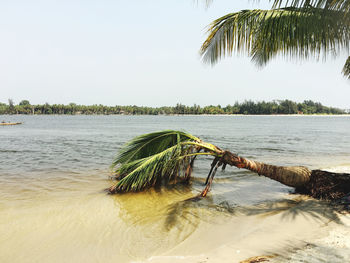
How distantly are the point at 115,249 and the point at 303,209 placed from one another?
12.4 feet

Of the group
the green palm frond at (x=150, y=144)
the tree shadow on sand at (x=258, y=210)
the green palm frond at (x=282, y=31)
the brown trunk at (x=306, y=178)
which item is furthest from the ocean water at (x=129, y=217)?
the green palm frond at (x=282, y=31)

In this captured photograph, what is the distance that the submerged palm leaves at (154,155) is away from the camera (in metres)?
5.62

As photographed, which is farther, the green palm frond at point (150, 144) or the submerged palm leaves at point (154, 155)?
the green palm frond at point (150, 144)

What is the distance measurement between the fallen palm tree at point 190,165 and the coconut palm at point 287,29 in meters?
2.42

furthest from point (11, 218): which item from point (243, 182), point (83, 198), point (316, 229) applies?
point (243, 182)

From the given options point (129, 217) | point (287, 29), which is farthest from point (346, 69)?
point (129, 217)

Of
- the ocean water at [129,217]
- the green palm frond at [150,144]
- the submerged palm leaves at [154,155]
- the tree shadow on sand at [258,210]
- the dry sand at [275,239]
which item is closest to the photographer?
the dry sand at [275,239]

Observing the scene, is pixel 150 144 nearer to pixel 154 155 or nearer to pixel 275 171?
pixel 154 155

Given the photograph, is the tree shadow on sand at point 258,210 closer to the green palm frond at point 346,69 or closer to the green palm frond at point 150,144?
the green palm frond at point 150,144

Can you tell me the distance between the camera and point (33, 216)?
197 inches

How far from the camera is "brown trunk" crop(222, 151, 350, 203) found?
16.7 ft

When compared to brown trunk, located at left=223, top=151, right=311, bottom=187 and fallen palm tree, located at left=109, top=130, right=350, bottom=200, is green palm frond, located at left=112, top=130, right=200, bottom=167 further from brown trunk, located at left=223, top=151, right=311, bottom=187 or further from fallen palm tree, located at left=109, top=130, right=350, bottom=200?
brown trunk, located at left=223, top=151, right=311, bottom=187

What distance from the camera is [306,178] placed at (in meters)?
5.70

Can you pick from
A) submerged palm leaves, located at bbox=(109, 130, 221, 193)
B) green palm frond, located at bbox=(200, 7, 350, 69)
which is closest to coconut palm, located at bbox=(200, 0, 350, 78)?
green palm frond, located at bbox=(200, 7, 350, 69)
